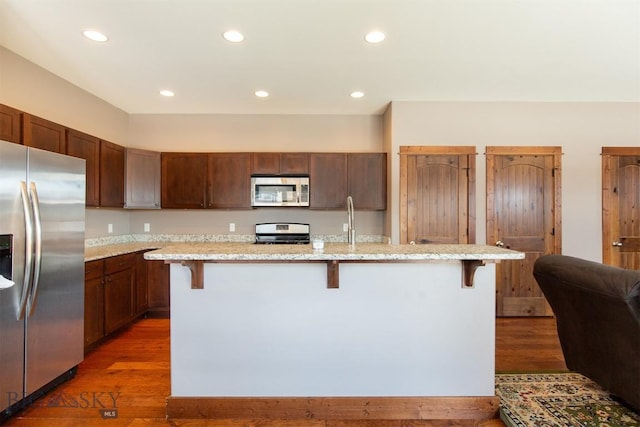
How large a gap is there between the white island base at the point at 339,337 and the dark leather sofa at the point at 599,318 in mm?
582

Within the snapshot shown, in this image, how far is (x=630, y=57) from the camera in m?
2.93

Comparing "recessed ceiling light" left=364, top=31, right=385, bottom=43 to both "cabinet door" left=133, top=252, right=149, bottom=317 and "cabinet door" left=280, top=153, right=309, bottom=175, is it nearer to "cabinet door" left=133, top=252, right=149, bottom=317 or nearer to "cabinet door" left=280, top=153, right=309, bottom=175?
"cabinet door" left=280, top=153, right=309, bottom=175

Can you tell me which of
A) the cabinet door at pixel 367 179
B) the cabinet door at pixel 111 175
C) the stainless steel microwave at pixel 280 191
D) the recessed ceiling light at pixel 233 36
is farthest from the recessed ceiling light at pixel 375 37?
the cabinet door at pixel 111 175

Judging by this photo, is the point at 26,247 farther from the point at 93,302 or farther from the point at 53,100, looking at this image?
the point at 53,100

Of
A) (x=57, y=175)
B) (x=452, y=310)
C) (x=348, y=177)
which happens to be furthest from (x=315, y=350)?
(x=348, y=177)

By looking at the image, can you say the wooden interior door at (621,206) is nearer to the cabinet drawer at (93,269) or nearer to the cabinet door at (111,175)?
the cabinet drawer at (93,269)

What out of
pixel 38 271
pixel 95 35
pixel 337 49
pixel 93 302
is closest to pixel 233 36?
pixel 337 49

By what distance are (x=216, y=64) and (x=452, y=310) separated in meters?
2.97

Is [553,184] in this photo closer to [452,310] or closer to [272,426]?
[452,310]

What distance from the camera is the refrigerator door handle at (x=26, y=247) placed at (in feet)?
6.93

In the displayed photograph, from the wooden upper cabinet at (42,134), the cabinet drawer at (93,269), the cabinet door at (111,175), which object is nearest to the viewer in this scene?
the wooden upper cabinet at (42,134)

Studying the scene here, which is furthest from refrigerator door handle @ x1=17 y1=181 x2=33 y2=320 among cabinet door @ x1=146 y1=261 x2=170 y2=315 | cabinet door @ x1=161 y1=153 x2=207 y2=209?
cabinet door @ x1=161 y1=153 x2=207 y2=209

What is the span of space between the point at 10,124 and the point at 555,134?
568cm

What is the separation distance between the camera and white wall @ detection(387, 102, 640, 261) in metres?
4.00
